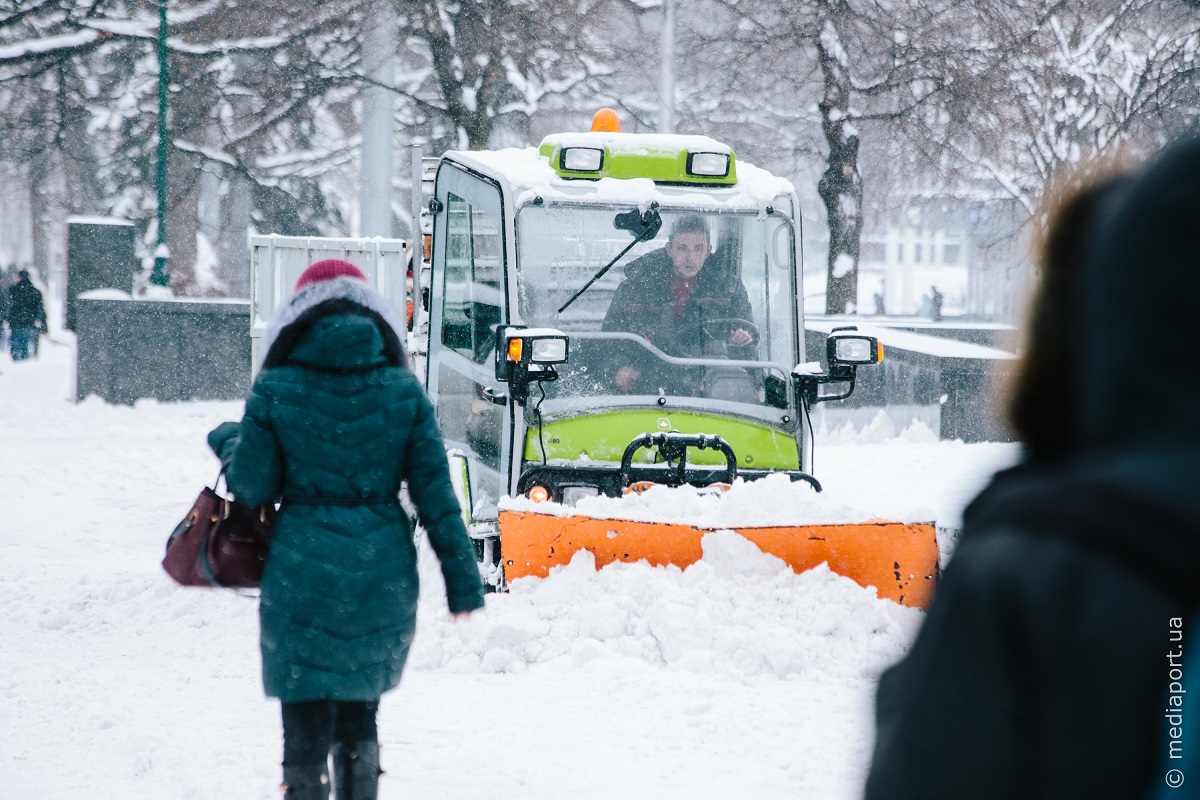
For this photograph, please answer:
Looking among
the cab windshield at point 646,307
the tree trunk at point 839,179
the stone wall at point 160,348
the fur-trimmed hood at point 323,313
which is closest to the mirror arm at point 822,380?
the cab windshield at point 646,307

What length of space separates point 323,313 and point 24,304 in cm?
2322

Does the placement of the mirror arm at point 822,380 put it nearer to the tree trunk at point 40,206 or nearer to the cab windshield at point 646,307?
the cab windshield at point 646,307

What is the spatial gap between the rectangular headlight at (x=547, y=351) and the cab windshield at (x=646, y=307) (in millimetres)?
766

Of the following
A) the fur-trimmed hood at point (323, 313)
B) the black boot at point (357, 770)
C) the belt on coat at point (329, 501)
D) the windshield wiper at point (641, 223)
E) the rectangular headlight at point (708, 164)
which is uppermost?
the rectangular headlight at point (708, 164)

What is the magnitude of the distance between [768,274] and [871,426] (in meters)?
8.93

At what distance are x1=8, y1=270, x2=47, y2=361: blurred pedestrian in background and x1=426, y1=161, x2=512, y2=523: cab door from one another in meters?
18.5

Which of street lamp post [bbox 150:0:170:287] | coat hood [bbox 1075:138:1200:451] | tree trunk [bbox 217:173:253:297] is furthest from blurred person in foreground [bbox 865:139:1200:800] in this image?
tree trunk [bbox 217:173:253:297]

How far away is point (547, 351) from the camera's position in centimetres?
599

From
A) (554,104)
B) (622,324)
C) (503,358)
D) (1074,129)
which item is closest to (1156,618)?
(503,358)

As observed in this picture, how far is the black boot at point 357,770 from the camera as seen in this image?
3.56 m

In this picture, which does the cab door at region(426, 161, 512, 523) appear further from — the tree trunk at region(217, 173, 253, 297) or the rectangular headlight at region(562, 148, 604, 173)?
the tree trunk at region(217, 173, 253, 297)

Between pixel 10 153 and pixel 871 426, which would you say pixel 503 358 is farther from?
pixel 10 153

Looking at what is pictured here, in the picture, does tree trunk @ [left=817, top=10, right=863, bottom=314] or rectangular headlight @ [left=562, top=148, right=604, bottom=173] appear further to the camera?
tree trunk @ [left=817, top=10, right=863, bottom=314]

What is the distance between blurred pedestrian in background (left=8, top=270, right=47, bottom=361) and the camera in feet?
79.2
